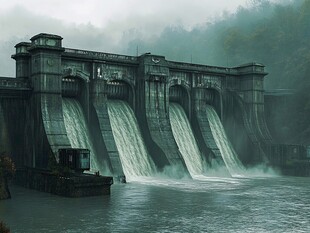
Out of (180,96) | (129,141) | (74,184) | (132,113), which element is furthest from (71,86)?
(74,184)

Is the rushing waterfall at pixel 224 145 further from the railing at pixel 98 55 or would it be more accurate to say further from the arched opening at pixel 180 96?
the railing at pixel 98 55

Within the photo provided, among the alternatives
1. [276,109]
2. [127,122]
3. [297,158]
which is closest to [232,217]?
[127,122]

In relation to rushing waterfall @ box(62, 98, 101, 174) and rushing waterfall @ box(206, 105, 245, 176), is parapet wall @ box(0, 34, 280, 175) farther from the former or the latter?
rushing waterfall @ box(206, 105, 245, 176)

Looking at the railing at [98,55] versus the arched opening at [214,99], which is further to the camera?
the arched opening at [214,99]

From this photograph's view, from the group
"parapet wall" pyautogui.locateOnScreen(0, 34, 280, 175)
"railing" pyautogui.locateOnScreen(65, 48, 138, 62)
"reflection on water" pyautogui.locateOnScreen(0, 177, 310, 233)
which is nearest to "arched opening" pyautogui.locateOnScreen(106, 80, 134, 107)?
"parapet wall" pyautogui.locateOnScreen(0, 34, 280, 175)

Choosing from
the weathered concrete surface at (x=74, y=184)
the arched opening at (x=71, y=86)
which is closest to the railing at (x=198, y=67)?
the arched opening at (x=71, y=86)

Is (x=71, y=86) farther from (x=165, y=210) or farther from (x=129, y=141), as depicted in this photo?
(x=165, y=210)
